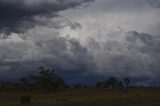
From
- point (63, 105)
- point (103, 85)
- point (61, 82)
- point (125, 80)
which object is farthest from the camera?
point (103, 85)

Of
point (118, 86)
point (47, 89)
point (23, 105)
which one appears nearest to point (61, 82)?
point (47, 89)

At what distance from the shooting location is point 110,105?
2499 inches

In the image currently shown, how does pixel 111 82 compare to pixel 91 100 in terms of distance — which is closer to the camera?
pixel 91 100

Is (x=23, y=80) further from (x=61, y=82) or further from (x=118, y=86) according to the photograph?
(x=118, y=86)

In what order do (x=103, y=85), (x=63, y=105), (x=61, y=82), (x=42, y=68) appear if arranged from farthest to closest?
(x=103, y=85) < (x=61, y=82) < (x=42, y=68) < (x=63, y=105)

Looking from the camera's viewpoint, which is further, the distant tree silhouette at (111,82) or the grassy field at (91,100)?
the distant tree silhouette at (111,82)

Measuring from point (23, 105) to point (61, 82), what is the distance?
275 ft

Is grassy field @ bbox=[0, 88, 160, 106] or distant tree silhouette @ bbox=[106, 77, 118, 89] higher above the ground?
distant tree silhouette @ bbox=[106, 77, 118, 89]

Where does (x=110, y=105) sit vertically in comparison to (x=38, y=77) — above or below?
below

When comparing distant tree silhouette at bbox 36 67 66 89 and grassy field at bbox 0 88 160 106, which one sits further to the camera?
distant tree silhouette at bbox 36 67 66 89

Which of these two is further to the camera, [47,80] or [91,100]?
[47,80]

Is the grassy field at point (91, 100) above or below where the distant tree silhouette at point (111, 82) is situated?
below

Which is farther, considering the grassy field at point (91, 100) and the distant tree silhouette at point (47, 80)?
the distant tree silhouette at point (47, 80)

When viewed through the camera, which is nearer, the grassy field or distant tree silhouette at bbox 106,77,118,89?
the grassy field
